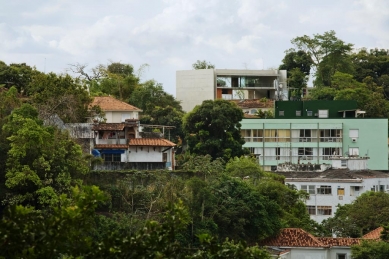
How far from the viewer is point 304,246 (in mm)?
48688

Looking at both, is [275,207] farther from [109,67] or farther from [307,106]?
[109,67]

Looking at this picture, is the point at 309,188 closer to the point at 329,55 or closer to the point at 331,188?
the point at 331,188

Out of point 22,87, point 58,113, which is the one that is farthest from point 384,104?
point 58,113

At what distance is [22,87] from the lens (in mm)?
70188

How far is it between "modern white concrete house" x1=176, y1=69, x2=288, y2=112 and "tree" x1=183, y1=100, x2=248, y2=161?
87.9 feet

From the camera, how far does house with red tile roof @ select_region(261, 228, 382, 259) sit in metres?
48.7

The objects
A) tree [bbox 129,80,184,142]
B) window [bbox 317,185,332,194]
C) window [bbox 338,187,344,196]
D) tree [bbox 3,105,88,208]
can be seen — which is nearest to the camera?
tree [bbox 3,105,88,208]

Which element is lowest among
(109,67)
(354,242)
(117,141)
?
(354,242)

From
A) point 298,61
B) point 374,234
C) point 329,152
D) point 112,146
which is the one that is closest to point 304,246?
point 374,234

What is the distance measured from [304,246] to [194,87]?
53072mm

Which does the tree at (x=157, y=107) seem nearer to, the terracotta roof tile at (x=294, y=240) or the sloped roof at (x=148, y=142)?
the sloped roof at (x=148, y=142)

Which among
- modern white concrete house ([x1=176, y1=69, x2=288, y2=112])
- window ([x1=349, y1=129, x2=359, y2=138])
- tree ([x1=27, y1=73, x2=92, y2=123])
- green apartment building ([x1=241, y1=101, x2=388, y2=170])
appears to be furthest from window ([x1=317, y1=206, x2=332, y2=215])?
modern white concrete house ([x1=176, y1=69, x2=288, y2=112])

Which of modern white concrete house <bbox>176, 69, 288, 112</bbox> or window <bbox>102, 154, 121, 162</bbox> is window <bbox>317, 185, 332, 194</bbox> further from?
modern white concrete house <bbox>176, 69, 288, 112</bbox>

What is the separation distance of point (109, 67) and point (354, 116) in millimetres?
22529
